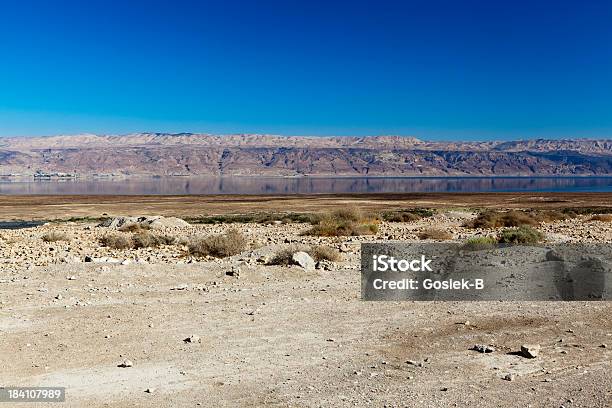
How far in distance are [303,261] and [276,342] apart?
7159mm

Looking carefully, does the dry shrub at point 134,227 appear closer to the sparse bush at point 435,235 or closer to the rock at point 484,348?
the sparse bush at point 435,235

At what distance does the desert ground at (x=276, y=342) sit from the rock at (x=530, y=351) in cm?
8

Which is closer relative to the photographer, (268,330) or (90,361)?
(90,361)

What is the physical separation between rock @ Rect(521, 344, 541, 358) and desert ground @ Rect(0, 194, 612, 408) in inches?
3.2

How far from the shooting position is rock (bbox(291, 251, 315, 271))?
16.8 metres

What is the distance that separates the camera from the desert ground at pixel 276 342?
299 inches

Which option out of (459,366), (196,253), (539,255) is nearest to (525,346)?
(459,366)

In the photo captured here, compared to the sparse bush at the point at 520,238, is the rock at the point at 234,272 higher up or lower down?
lower down

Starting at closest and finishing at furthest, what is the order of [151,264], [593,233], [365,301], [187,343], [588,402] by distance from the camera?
1. [588,402]
2. [187,343]
3. [365,301]
4. [151,264]
5. [593,233]

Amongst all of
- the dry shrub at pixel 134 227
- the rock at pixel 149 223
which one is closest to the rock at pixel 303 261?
the dry shrub at pixel 134 227

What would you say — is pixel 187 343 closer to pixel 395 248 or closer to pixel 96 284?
pixel 96 284

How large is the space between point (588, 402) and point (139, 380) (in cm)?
562

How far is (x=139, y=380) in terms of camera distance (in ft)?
26.6

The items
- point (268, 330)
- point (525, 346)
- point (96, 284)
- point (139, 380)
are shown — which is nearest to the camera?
point (139, 380)
